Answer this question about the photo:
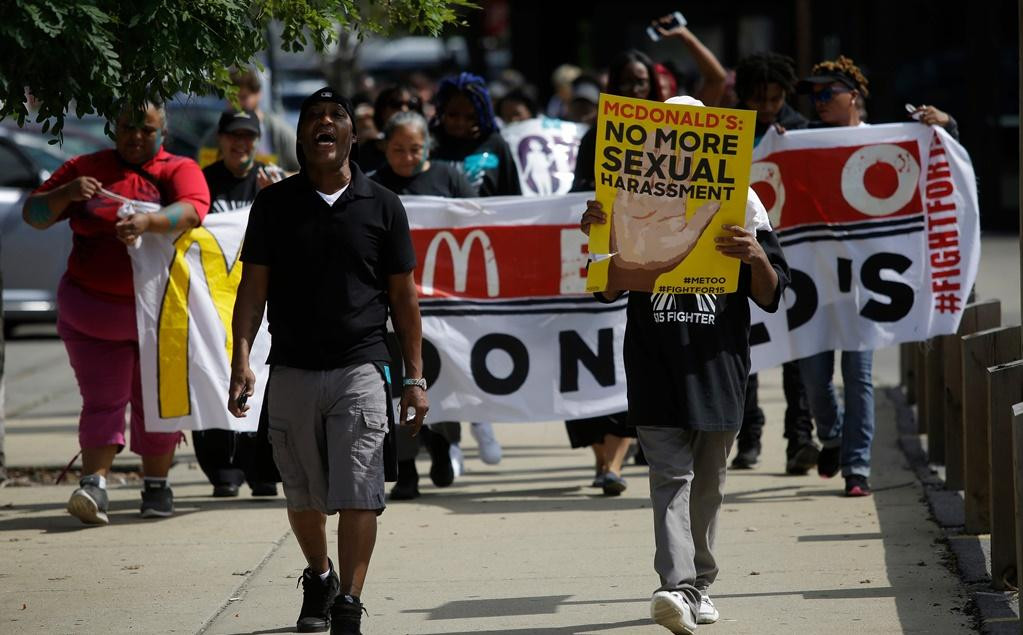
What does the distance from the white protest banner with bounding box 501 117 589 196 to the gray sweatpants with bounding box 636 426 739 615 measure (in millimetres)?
4681

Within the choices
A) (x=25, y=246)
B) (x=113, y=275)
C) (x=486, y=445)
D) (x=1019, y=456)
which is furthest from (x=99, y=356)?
(x=25, y=246)

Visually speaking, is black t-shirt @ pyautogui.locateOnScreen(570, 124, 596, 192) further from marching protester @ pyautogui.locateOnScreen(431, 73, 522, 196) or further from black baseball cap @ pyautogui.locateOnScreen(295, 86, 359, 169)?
black baseball cap @ pyautogui.locateOnScreen(295, 86, 359, 169)

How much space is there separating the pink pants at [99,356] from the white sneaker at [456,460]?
5.56 ft

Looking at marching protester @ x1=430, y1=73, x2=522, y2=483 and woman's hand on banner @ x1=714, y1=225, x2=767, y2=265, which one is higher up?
marching protester @ x1=430, y1=73, x2=522, y2=483

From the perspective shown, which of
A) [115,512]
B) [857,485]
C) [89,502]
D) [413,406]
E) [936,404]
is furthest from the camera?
[936,404]

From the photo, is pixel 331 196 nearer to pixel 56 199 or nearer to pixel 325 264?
pixel 325 264

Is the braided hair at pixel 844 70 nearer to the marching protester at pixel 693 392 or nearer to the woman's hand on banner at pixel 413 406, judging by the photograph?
the marching protester at pixel 693 392

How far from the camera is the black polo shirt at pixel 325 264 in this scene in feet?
18.2

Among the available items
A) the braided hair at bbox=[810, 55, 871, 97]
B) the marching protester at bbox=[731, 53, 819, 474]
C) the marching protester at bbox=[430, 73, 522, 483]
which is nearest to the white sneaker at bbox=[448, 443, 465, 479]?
the marching protester at bbox=[430, 73, 522, 483]

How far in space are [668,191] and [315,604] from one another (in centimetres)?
189

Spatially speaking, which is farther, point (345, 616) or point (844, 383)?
point (844, 383)

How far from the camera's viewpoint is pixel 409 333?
5.75 m

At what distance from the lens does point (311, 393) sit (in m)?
5.58

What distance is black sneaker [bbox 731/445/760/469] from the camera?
8.98 meters
